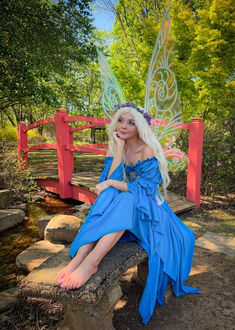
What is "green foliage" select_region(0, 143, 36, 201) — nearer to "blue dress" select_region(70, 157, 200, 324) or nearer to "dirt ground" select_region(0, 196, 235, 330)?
"dirt ground" select_region(0, 196, 235, 330)

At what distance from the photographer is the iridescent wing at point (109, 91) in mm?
2941

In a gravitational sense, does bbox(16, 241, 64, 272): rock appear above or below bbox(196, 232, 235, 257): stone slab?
below

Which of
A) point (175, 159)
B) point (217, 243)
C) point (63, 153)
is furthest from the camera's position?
point (63, 153)

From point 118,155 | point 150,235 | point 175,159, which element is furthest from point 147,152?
point 175,159

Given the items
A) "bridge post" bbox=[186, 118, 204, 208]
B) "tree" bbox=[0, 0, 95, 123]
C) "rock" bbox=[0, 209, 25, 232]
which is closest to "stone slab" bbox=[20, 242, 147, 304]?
"bridge post" bbox=[186, 118, 204, 208]

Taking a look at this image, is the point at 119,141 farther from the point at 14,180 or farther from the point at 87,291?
the point at 14,180

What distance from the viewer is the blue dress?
1.85 meters

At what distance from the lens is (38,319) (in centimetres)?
216

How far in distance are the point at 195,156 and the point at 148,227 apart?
2601 mm

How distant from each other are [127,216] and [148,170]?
475 mm

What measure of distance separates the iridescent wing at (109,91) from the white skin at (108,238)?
69 centimetres

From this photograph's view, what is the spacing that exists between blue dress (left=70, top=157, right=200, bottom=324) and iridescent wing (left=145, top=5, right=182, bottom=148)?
77 cm

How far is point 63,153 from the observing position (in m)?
5.62

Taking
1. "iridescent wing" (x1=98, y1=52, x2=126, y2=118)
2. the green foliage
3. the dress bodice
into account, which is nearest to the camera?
→ the dress bodice
